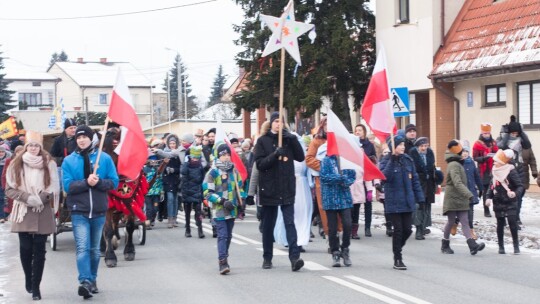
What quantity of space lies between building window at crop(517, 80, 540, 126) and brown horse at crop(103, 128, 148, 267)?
14249 millimetres

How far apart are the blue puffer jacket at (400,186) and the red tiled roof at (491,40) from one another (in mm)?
11832

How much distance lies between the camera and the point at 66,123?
1595cm

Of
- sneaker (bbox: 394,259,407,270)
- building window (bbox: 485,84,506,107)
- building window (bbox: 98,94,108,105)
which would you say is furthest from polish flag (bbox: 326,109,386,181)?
building window (bbox: 98,94,108,105)

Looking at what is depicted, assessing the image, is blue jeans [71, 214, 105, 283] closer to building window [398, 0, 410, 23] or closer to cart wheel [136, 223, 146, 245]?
cart wheel [136, 223, 146, 245]

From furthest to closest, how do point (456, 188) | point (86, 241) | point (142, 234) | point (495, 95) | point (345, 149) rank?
point (495, 95), point (142, 234), point (456, 188), point (345, 149), point (86, 241)

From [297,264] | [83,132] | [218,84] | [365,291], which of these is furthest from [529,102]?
[218,84]

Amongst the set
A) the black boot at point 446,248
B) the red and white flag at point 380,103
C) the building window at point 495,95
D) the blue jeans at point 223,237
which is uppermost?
the building window at point 495,95

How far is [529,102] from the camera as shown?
25141mm

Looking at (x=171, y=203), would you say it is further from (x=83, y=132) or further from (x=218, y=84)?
(x=218, y=84)

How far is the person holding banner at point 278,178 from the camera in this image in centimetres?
1200

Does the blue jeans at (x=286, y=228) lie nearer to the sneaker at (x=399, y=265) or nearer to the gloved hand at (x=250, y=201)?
the gloved hand at (x=250, y=201)

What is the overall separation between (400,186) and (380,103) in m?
1.39

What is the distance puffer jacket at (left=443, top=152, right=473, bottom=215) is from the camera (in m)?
13.9

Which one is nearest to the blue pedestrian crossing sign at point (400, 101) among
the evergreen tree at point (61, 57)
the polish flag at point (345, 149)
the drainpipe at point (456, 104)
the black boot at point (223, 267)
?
the polish flag at point (345, 149)
